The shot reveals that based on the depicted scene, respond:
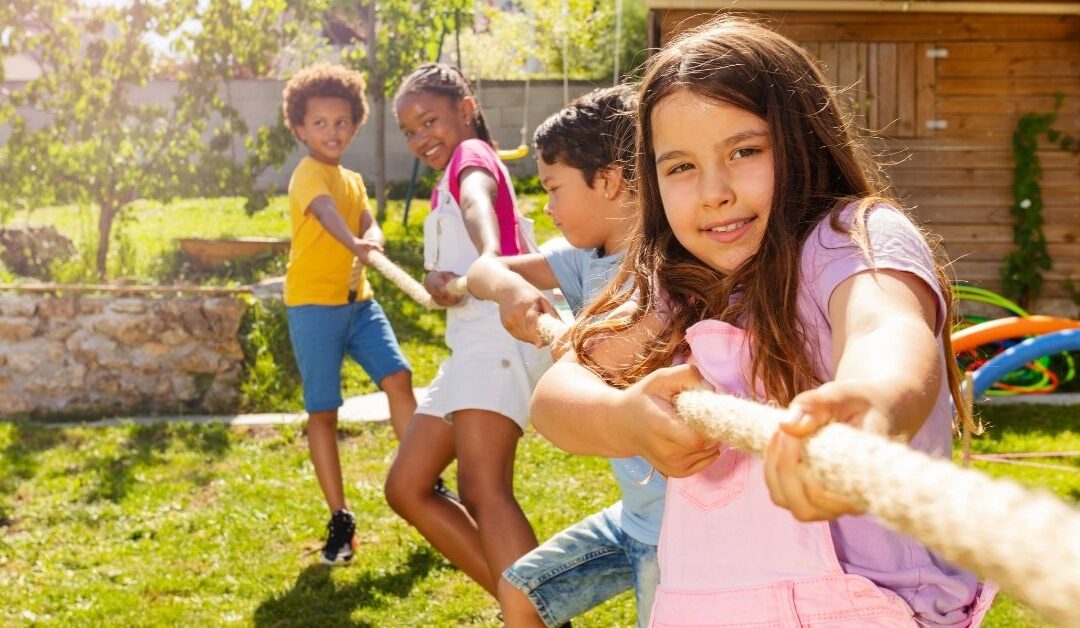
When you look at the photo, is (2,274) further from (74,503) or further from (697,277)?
(697,277)

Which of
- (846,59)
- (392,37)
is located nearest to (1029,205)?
(846,59)

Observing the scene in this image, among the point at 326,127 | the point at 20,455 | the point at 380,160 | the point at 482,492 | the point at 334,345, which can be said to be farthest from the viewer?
the point at 380,160

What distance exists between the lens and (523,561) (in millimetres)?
2631

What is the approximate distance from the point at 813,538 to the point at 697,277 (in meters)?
0.45

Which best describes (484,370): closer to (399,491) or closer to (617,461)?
(399,491)

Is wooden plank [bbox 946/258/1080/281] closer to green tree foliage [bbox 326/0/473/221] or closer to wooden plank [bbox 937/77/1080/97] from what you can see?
wooden plank [bbox 937/77/1080/97]

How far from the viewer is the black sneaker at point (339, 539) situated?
4.55 m

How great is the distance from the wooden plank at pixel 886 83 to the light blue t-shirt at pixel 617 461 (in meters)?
5.74

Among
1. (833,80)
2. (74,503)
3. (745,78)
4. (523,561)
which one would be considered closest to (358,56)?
(833,80)

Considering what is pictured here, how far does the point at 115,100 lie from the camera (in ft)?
28.1

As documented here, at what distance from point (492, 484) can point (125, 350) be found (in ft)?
14.3

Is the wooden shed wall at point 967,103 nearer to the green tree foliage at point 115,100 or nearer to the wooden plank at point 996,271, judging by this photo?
the wooden plank at point 996,271

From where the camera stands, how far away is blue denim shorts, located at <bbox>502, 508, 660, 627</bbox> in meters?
2.58

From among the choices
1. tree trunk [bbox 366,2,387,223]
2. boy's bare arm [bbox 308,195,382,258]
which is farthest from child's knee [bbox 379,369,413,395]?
tree trunk [bbox 366,2,387,223]
